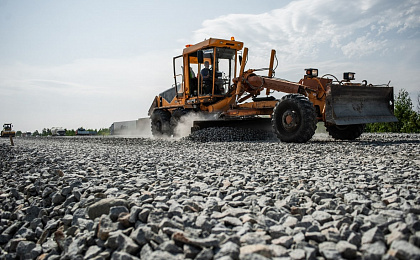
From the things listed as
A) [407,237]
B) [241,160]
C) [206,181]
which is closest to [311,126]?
[241,160]

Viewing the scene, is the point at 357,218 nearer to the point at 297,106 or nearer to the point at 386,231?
the point at 386,231

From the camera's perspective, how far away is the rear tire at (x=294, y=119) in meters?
8.13

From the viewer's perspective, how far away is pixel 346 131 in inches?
390

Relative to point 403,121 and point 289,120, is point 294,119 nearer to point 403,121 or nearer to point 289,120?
point 289,120

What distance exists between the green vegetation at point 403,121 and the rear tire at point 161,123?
10195mm

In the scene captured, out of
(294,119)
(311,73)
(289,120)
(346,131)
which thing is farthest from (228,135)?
(346,131)

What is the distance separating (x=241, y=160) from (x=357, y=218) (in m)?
2.99

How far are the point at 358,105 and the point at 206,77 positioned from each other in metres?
5.40

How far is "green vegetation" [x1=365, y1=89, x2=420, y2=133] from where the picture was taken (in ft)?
48.6

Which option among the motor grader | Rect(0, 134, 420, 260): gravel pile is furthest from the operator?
Rect(0, 134, 420, 260): gravel pile

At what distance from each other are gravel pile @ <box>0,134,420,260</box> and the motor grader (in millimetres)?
3976

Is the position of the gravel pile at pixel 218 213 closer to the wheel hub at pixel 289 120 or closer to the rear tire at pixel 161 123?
the wheel hub at pixel 289 120

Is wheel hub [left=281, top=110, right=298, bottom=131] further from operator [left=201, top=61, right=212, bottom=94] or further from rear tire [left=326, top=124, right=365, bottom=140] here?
operator [left=201, top=61, right=212, bottom=94]

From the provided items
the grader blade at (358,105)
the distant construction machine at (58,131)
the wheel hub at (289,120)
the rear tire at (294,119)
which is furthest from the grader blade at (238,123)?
the distant construction machine at (58,131)
